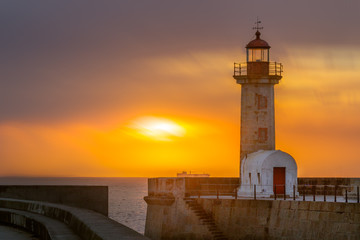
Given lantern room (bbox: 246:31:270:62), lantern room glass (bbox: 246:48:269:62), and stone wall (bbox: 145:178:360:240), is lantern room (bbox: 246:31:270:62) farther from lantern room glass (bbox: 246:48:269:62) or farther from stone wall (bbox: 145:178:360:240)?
stone wall (bbox: 145:178:360:240)

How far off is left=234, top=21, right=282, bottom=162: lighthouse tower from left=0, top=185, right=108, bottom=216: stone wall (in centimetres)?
1033

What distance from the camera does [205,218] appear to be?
95.2 ft

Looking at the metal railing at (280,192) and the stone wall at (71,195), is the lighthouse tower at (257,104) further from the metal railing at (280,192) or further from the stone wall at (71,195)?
→ the stone wall at (71,195)

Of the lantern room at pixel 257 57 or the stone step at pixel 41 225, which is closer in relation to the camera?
the stone step at pixel 41 225

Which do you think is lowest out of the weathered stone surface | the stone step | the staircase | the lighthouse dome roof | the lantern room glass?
the staircase

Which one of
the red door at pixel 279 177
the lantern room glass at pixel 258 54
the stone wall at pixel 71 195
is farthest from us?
the lantern room glass at pixel 258 54

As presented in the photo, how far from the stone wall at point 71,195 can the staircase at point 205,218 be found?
527 centimetres

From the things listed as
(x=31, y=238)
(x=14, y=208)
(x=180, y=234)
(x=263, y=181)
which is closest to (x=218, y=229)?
(x=180, y=234)

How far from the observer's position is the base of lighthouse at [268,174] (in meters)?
31.3

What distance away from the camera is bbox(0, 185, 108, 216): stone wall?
24844mm

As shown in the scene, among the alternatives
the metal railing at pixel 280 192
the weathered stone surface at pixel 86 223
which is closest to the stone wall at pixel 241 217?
the metal railing at pixel 280 192

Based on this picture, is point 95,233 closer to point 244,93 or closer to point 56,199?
point 56,199

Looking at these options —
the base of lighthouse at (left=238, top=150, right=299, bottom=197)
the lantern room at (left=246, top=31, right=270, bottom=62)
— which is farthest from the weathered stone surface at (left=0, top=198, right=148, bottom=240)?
the lantern room at (left=246, top=31, right=270, bottom=62)

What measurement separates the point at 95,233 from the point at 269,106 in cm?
2224
